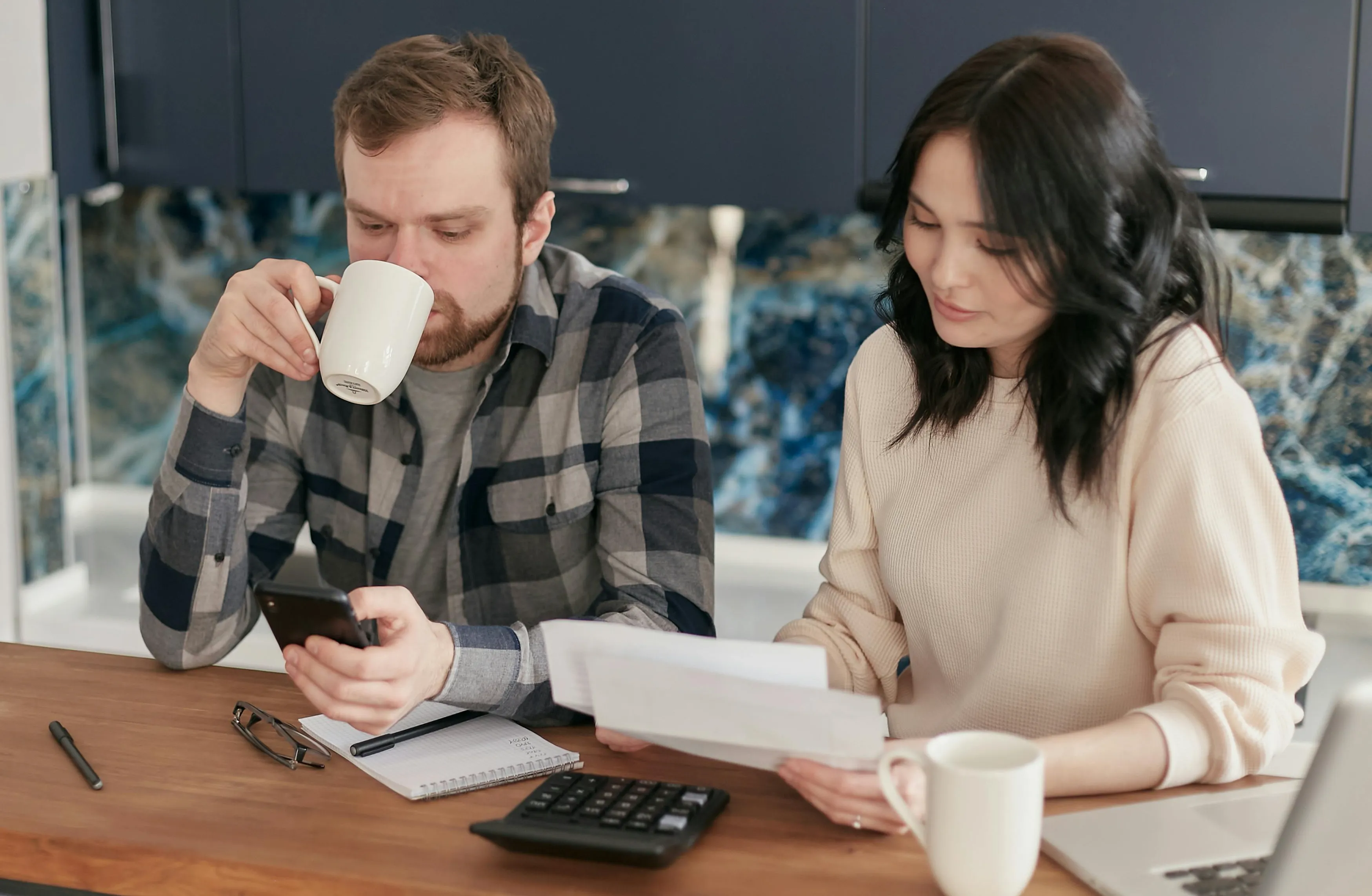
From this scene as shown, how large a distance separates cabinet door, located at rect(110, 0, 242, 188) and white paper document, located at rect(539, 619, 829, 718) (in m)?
1.69

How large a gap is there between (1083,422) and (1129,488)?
2.9 inches

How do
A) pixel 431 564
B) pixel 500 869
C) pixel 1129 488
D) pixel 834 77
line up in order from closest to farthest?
pixel 500 869 < pixel 1129 488 < pixel 431 564 < pixel 834 77

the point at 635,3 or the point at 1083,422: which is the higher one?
the point at 635,3

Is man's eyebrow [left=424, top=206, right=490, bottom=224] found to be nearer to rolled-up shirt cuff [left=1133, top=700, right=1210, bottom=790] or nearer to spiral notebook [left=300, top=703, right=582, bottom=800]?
spiral notebook [left=300, top=703, right=582, bottom=800]

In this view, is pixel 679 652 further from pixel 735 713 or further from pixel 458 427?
pixel 458 427

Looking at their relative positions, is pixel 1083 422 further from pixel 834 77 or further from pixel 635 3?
pixel 635 3

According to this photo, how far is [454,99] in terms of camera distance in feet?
5.02

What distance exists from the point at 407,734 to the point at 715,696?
37 centimetres

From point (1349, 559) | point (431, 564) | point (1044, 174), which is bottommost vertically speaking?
point (1349, 559)

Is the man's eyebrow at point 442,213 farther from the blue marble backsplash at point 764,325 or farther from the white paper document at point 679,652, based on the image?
the blue marble backsplash at point 764,325

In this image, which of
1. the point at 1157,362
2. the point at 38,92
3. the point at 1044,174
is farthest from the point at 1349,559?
the point at 38,92

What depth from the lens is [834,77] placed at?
2.15 meters

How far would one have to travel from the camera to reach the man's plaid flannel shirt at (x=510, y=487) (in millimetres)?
1479

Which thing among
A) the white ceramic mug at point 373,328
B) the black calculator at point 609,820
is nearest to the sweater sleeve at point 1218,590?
the black calculator at point 609,820
